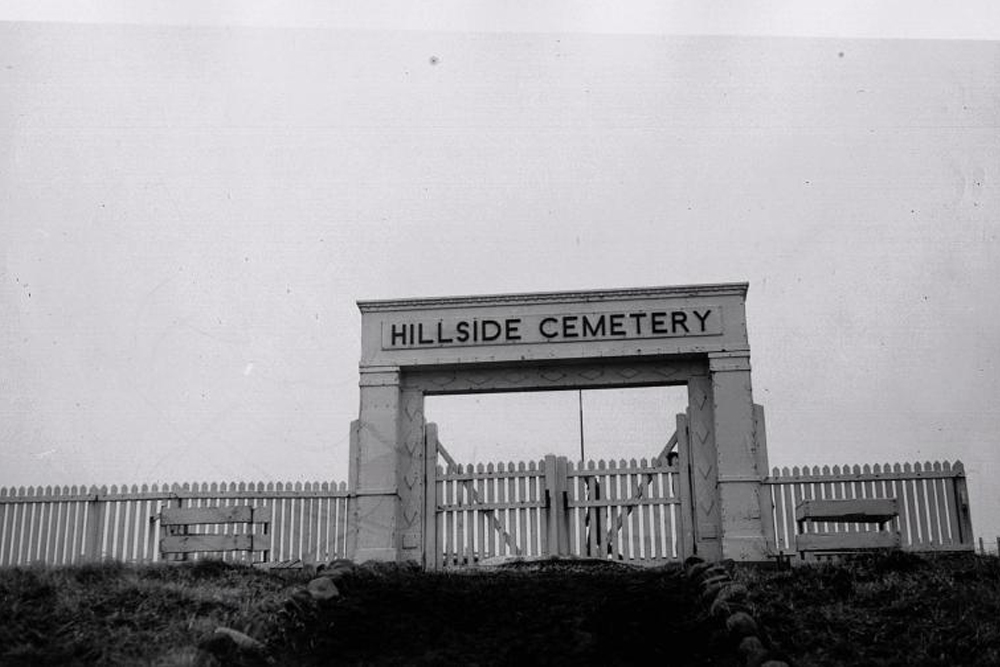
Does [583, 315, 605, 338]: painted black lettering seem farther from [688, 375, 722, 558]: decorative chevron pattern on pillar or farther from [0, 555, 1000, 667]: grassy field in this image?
[0, 555, 1000, 667]: grassy field

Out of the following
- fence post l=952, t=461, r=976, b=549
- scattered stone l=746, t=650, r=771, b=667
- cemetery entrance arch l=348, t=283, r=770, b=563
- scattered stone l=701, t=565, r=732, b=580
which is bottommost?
scattered stone l=746, t=650, r=771, b=667

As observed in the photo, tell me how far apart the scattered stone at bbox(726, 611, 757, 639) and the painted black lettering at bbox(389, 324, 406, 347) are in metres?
9.33

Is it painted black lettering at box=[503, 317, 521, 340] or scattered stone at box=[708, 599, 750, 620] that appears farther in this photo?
painted black lettering at box=[503, 317, 521, 340]

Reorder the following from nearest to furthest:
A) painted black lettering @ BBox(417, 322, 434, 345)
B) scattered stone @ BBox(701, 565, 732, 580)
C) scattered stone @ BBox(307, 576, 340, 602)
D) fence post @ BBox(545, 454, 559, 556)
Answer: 1. scattered stone @ BBox(307, 576, 340, 602)
2. scattered stone @ BBox(701, 565, 732, 580)
3. fence post @ BBox(545, 454, 559, 556)
4. painted black lettering @ BBox(417, 322, 434, 345)

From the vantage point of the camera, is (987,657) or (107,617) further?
(107,617)

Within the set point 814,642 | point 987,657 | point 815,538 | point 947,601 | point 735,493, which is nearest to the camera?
point 987,657

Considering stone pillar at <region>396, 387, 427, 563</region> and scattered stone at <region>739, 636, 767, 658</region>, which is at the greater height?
stone pillar at <region>396, 387, 427, 563</region>

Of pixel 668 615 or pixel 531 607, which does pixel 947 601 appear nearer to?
pixel 668 615

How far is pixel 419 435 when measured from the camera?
1930 centimetres

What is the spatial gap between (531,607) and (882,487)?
305 inches

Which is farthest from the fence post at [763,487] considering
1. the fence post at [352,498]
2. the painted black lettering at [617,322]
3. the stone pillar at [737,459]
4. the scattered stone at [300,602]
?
the scattered stone at [300,602]

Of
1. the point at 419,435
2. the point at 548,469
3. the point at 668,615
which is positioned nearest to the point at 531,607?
the point at 668,615

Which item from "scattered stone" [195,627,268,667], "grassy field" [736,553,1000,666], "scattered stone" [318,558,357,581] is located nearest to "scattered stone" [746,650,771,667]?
"grassy field" [736,553,1000,666]

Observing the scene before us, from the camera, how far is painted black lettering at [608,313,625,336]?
1905 centimetres
